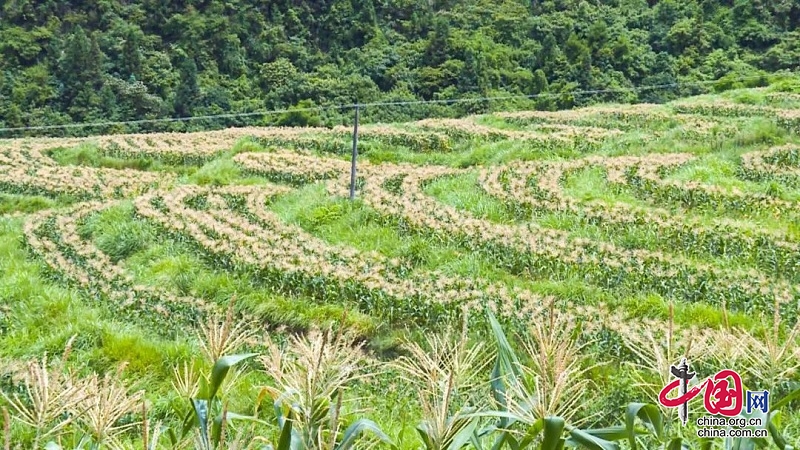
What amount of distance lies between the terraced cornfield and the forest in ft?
44.7

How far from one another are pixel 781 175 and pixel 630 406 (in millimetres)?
10228

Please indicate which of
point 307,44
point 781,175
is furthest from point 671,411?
point 307,44

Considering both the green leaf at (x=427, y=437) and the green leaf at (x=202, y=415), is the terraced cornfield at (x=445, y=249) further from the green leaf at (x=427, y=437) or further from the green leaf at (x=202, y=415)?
the green leaf at (x=202, y=415)

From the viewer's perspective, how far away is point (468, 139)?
17531 mm

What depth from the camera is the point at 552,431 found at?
139 centimetres

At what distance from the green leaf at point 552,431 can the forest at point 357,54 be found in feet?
83.9

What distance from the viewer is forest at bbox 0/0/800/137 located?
29.5m

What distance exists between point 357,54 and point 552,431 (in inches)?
1456

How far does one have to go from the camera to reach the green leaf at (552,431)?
1.38 m

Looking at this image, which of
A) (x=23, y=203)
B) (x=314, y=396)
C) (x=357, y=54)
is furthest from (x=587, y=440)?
(x=357, y=54)

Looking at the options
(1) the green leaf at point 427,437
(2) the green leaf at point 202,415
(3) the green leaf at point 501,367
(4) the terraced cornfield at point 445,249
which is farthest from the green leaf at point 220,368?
(4) the terraced cornfield at point 445,249

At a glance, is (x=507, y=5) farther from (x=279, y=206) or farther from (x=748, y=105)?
(x=279, y=206)

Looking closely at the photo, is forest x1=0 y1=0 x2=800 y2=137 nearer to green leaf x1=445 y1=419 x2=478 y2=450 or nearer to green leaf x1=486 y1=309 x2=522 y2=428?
Answer: green leaf x1=486 y1=309 x2=522 y2=428

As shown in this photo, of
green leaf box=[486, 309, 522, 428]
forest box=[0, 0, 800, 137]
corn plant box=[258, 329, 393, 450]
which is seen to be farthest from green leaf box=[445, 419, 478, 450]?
forest box=[0, 0, 800, 137]
